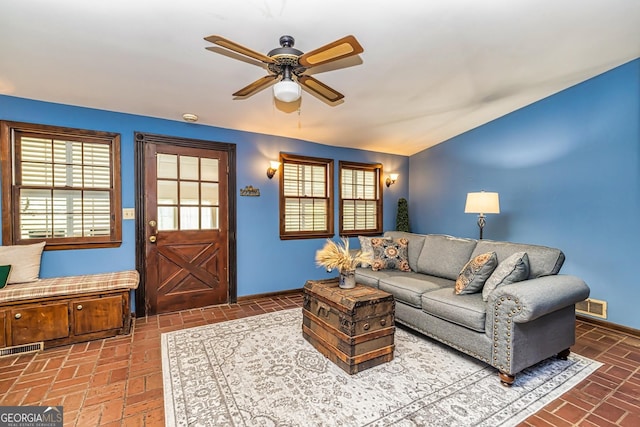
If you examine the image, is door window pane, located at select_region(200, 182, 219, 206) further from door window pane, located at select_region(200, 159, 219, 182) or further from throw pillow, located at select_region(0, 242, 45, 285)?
throw pillow, located at select_region(0, 242, 45, 285)

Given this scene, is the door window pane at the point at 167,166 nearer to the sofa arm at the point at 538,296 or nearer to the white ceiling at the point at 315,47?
the white ceiling at the point at 315,47

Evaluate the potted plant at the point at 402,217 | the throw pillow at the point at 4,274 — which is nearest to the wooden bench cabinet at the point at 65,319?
the throw pillow at the point at 4,274

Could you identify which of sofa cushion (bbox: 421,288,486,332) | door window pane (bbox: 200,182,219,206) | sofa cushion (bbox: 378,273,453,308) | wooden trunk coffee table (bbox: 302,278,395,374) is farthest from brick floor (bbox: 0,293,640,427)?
door window pane (bbox: 200,182,219,206)

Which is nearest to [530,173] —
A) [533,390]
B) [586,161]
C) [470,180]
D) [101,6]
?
[586,161]

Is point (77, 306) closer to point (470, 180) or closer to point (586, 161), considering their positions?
point (470, 180)

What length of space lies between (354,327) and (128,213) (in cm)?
298

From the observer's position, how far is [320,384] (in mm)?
2148

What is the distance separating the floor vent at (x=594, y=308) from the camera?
3262 mm

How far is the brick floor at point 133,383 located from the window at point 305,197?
88.8 inches

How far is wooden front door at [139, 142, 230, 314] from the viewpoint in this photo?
11.9 ft

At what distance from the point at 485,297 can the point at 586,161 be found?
7.89 feet

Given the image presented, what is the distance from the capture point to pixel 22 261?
2.88 m

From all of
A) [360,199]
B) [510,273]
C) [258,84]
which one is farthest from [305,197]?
[510,273]

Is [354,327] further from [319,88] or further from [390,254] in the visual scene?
[319,88]
